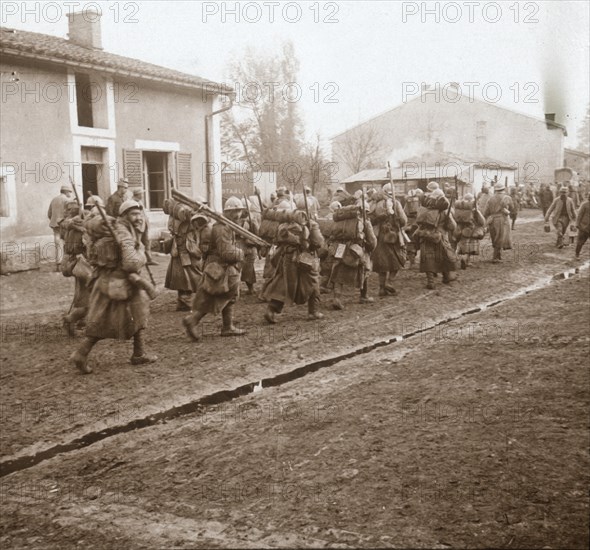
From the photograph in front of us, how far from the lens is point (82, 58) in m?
17.5

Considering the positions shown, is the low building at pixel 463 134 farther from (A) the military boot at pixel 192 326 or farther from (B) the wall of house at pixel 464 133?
(A) the military boot at pixel 192 326

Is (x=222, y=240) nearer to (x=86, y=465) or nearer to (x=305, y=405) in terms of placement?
(x=305, y=405)

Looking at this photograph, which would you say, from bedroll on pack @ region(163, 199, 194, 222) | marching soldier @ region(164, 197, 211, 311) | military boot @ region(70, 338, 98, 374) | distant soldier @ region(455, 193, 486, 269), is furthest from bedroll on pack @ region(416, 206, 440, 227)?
military boot @ region(70, 338, 98, 374)

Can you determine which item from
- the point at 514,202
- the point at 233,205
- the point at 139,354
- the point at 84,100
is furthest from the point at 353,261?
the point at 514,202

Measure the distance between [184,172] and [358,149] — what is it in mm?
25448

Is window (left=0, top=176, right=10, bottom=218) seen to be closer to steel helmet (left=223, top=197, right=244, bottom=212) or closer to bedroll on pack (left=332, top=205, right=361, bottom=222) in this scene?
steel helmet (left=223, top=197, right=244, bottom=212)

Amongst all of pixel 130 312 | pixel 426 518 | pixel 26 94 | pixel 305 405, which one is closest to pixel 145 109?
pixel 26 94

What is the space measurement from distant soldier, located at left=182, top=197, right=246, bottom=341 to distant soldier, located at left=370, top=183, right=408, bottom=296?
3.80 metres

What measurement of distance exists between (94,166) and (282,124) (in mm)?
30330

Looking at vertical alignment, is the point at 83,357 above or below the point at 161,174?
below

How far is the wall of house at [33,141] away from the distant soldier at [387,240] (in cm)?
871

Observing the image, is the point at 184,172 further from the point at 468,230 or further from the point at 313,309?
the point at 313,309

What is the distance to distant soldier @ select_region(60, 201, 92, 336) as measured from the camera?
8.99 metres

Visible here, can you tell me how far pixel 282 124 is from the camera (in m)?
48.1
